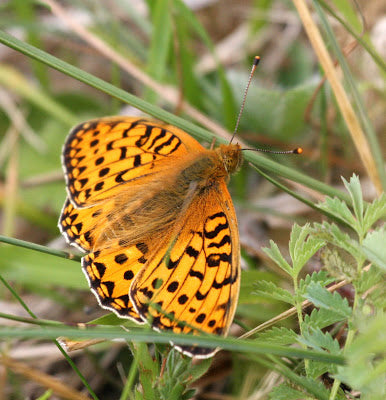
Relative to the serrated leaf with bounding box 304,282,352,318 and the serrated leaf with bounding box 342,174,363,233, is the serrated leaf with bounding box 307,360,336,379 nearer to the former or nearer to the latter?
the serrated leaf with bounding box 304,282,352,318

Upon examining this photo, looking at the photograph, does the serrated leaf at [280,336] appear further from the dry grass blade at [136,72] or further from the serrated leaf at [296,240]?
the dry grass blade at [136,72]

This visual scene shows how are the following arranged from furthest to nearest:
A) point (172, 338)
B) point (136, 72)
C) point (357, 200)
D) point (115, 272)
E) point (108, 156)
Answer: point (136, 72), point (108, 156), point (115, 272), point (357, 200), point (172, 338)

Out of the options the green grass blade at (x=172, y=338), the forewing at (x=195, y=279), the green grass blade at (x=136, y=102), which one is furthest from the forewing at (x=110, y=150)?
the green grass blade at (x=172, y=338)

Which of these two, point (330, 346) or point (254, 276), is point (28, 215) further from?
point (330, 346)

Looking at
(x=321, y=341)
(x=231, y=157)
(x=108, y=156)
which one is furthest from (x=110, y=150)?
(x=321, y=341)

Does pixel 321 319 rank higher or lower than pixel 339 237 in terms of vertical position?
lower

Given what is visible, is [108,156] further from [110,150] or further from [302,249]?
[302,249]

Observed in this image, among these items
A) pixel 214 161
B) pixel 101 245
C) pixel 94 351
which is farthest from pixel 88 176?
pixel 94 351

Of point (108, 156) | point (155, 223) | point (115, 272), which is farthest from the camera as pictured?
point (108, 156)
